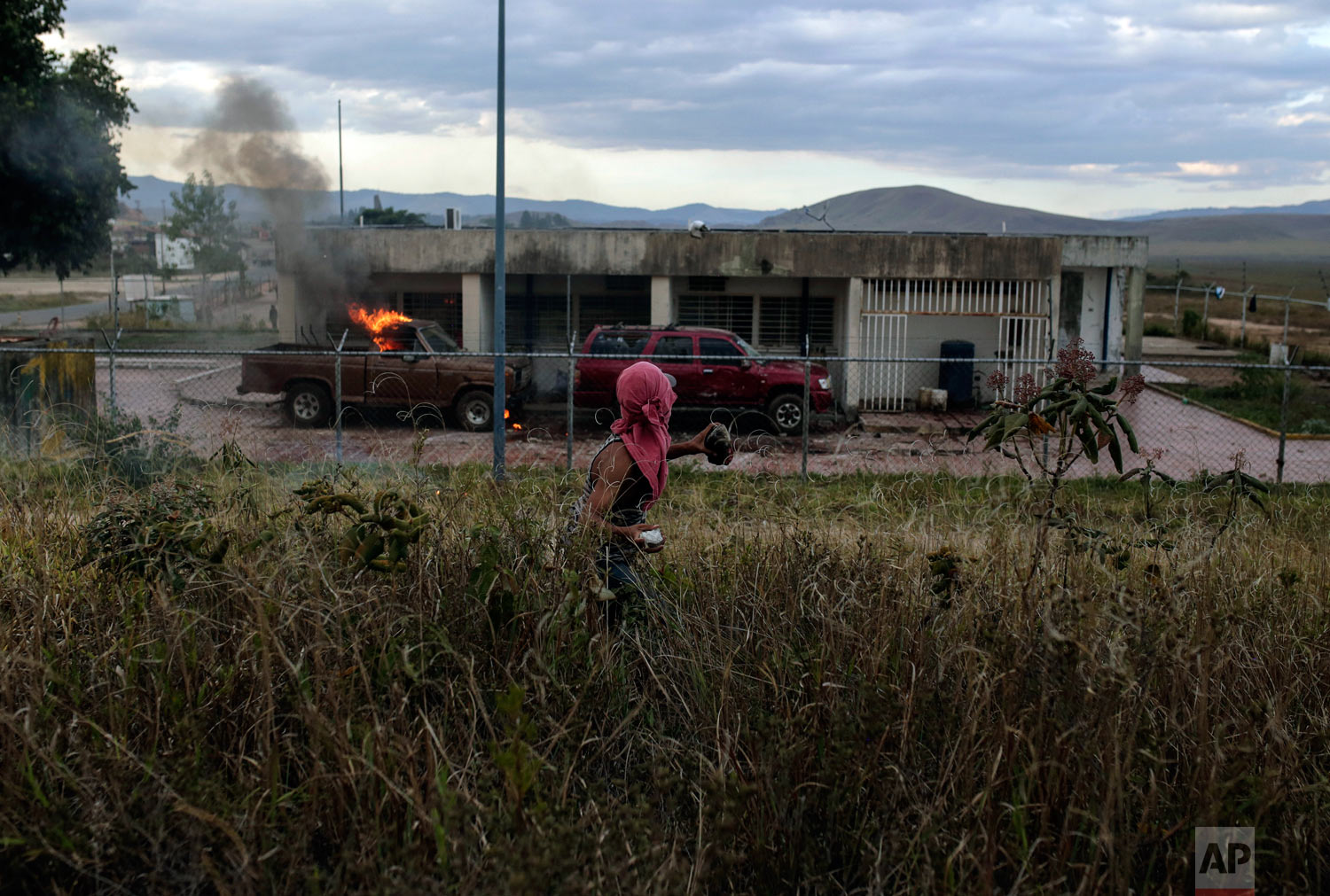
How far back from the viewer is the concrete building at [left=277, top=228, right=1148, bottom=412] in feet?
65.8

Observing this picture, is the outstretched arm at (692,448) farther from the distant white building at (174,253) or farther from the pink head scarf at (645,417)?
the distant white building at (174,253)

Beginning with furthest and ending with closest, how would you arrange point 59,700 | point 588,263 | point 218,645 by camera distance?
point 588,263 < point 218,645 < point 59,700

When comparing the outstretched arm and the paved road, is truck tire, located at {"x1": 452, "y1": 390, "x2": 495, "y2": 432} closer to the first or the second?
the outstretched arm

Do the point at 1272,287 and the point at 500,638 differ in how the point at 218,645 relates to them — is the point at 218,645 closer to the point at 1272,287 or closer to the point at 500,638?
the point at 500,638

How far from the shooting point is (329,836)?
342 cm

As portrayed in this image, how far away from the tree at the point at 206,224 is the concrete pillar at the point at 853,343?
38.1m

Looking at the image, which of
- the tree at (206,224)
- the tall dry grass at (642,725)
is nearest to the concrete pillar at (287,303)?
the tall dry grass at (642,725)

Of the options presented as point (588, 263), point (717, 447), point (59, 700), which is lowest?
point (59, 700)

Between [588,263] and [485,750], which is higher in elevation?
[588,263]

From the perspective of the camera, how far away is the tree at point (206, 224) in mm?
52031

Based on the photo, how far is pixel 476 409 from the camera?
55.5 feet

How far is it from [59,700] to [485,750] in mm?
1479

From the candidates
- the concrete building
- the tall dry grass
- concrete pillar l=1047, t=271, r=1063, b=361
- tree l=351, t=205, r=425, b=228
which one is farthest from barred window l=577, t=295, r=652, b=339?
the tall dry grass

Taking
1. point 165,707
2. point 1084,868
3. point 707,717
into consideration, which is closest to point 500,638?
point 707,717
